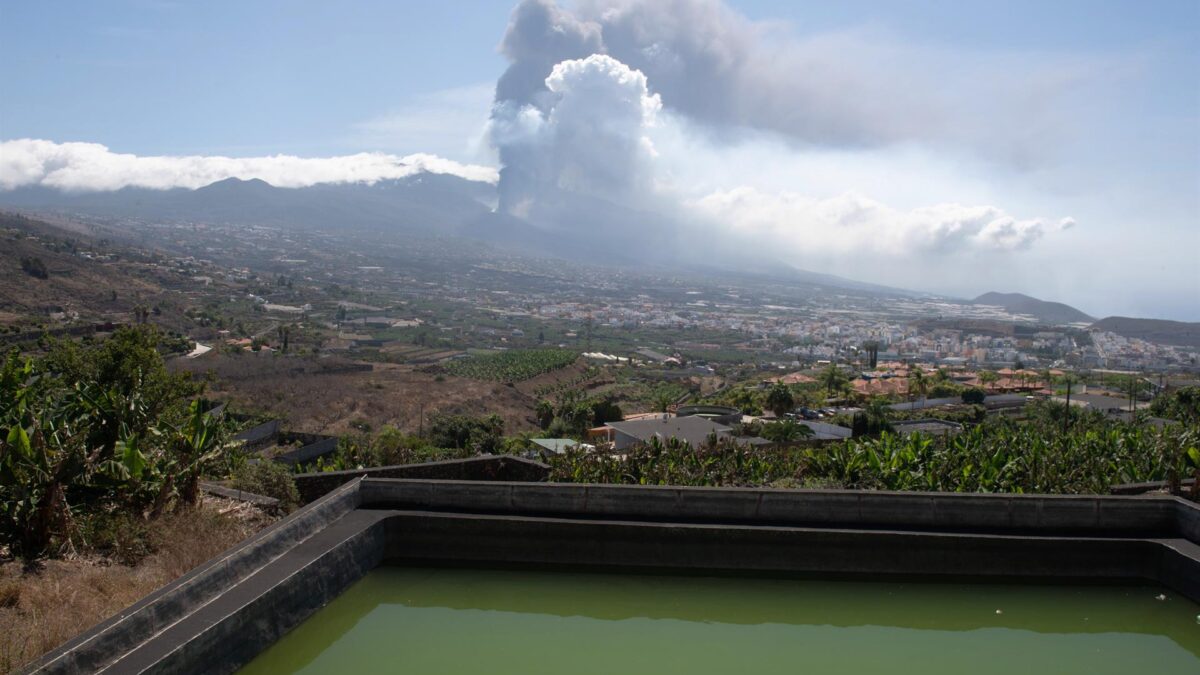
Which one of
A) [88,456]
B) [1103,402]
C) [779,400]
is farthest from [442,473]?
[1103,402]

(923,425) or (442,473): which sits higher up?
(442,473)

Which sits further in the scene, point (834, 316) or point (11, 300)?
point (834, 316)

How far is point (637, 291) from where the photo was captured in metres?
181

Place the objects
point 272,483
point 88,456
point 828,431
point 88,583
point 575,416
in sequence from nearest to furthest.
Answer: point 88,583, point 88,456, point 272,483, point 828,431, point 575,416

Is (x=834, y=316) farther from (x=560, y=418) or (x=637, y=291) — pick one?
(x=560, y=418)

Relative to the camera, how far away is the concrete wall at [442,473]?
8.81m

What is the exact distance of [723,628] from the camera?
6438mm

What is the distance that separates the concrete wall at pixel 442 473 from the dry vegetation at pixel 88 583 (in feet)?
3.67

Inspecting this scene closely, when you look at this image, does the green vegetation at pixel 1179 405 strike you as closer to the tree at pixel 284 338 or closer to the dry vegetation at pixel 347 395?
the dry vegetation at pixel 347 395

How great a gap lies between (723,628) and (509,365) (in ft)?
194

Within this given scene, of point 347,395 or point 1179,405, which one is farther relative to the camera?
point 347,395

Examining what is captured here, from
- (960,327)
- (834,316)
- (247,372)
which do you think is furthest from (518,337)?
(834,316)

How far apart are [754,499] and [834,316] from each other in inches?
6618

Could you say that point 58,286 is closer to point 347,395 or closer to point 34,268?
point 34,268
